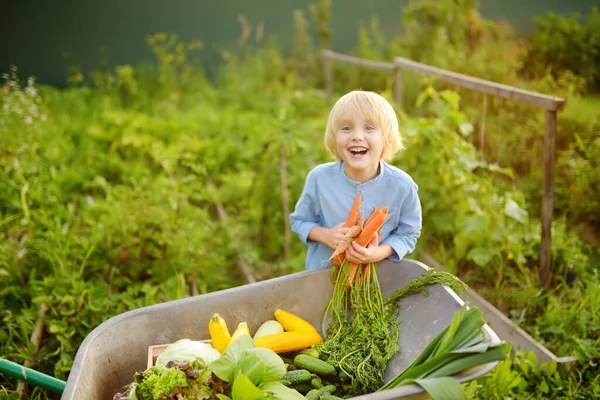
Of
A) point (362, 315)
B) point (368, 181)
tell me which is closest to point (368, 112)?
point (368, 181)

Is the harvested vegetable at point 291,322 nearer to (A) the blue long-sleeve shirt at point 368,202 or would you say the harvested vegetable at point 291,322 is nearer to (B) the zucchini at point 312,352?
(B) the zucchini at point 312,352

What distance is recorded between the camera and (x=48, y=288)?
3.65 meters

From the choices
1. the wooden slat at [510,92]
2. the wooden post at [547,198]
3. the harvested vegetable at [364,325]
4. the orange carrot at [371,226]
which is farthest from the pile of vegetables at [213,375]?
the wooden slat at [510,92]

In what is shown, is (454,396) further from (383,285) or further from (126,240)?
(126,240)

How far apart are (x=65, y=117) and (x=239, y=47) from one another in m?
3.99

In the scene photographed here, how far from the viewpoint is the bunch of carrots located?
2479 mm

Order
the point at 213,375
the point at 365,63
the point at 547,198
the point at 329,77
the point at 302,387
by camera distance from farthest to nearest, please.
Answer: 1. the point at 329,77
2. the point at 365,63
3. the point at 547,198
4. the point at 302,387
5. the point at 213,375

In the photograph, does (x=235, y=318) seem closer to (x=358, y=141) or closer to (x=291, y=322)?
(x=291, y=322)

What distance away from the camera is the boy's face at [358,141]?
250cm

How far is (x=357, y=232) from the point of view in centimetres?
251

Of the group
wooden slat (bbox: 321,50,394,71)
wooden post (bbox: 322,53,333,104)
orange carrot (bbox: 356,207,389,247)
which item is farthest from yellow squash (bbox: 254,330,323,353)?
wooden post (bbox: 322,53,333,104)

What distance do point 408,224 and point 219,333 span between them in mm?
1019

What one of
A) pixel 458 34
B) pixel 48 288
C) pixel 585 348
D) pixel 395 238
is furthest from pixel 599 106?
pixel 48 288

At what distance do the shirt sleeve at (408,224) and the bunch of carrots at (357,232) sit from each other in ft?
0.39
